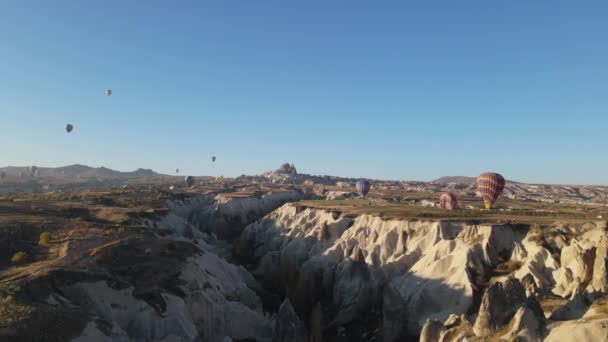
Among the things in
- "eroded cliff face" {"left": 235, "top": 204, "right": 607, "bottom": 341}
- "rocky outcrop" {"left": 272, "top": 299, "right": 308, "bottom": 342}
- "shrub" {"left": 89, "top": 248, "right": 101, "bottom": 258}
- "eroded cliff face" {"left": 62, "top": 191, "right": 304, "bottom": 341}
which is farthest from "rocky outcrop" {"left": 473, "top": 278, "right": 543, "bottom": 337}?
"shrub" {"left": 89, "top": 248, "right": 101, "bottom": 258}

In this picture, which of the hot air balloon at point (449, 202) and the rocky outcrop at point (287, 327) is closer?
the rocky outcrop at point (287, 327)

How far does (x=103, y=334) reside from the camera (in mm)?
22625

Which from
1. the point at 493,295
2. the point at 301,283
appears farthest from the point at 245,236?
the point at 493,295

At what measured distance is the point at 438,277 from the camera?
4169 centimetres

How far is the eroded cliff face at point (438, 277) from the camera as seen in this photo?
2708 centimetres

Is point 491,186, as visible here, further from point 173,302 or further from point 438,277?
point 173,302

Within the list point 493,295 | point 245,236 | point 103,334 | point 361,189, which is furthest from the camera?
point 361,189

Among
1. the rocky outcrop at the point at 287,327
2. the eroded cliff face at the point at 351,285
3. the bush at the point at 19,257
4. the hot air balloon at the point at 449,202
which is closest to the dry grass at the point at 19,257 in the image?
the bush at the point at 19,257

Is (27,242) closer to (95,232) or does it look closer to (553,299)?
(95,232)

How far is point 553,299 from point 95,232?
44.0 m

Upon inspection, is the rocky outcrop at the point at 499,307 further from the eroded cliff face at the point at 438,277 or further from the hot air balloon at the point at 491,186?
the hot air balloon at the point at 491,186

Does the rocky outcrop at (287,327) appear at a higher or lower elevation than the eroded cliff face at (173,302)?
lower

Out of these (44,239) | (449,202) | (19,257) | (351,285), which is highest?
(449,202)

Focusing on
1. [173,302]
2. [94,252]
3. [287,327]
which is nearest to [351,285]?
[287,327]
